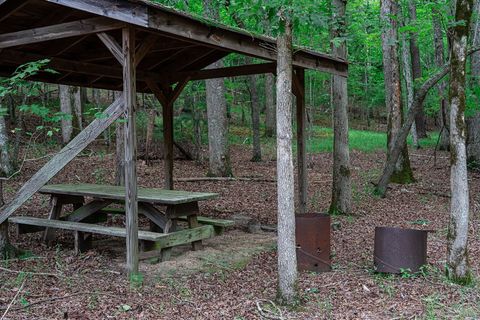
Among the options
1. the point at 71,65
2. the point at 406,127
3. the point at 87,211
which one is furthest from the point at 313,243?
the point at 406,127

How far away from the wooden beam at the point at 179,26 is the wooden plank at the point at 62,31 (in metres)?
0.32

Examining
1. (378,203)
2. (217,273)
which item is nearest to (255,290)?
(217,273)

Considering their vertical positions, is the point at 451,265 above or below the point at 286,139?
below

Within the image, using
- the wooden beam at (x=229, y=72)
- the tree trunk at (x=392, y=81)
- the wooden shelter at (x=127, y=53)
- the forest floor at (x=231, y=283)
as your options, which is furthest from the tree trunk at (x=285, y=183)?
the tree trunk at (x=392, y=81)

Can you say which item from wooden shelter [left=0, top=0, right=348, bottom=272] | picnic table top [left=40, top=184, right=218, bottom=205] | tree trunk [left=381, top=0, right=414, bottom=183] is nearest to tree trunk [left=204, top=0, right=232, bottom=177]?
wooden shelter [left=0, top=0, right=348, bottom=272]

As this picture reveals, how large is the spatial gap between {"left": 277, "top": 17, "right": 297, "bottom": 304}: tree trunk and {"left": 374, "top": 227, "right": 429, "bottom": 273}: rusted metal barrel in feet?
A: 5.56

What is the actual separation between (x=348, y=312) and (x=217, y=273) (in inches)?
78.5

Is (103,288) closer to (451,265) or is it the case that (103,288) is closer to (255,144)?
(451,265)

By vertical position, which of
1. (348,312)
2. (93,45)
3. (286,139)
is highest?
(93,45)

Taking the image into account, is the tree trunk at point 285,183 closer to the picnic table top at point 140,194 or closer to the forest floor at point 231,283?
the forest floor at point 231,283

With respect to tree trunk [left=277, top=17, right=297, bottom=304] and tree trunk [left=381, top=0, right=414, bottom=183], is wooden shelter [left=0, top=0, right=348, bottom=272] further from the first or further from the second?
A: tree trunk [left=381, top=0, right=414, bottom=183]

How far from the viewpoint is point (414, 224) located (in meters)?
9.48

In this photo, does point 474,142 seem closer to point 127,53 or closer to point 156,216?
point 156,216

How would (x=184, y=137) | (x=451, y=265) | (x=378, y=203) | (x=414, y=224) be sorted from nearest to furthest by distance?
(x=451, y=265), (x=414, y=224), (x=378, y=203), (x=184, y=137)
